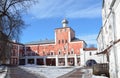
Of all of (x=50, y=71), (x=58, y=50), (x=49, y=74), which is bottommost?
(x=50, y=71)

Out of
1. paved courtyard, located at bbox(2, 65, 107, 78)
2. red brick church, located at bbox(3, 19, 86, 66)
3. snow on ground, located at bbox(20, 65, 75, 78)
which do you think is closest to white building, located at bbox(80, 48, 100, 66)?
red brick church, located at bbox(3, 19, 86, 66)

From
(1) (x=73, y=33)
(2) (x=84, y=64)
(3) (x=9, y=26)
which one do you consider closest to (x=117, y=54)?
(3) (x=9, y=26)

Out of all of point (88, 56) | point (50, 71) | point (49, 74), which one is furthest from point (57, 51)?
point (49, 74)

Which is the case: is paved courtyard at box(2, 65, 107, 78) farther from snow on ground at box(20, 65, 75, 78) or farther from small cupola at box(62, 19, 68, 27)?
small cupola at box(62, 19, 68, 27)

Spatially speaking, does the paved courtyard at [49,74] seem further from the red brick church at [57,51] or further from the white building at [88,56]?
the red brick church at [57,51]

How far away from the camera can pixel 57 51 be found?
91812mm

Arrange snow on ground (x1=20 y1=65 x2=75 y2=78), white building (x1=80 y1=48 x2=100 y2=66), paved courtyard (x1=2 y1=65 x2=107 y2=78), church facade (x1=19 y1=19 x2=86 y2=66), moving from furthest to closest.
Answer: church facade (x1=19 y1=19 x2=86 y2=66) < white building (x1=80 y1=48 x2=100 y2=66) < snow on ground (x1=20 y1=65 x2=75 y2=78) < paved courtyard (x1=2 y1=65 x2=107 y2=78)

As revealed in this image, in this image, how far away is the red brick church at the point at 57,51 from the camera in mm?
88438

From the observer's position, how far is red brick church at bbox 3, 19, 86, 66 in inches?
3482

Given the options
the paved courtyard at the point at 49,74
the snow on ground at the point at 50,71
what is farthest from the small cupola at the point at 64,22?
the paved courtyard at the point at 49,74

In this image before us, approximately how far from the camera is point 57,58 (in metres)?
90.2

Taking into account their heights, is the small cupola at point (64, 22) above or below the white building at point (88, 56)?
above

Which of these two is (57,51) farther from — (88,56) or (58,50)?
(88,56)

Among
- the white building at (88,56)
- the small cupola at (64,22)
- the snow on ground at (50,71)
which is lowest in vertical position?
the snow on ground at (50,71)
